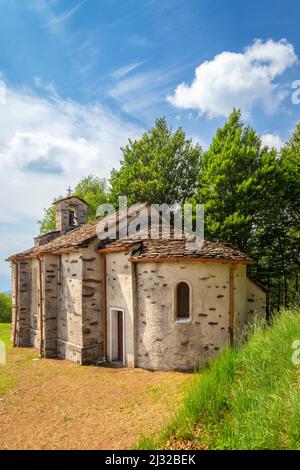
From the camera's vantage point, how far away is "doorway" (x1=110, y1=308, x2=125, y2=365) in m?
13.0

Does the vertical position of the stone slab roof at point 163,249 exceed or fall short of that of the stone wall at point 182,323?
it exceeds it

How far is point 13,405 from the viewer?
9.01 meters

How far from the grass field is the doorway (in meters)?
1.04

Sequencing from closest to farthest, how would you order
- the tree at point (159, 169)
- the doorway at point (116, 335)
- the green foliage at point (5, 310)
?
the doorway at point (116, 335)
the tree at point (159, 169)
the green foliage at point (5, 310)

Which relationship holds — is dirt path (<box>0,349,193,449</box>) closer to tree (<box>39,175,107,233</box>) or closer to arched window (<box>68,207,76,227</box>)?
arched window (<box>68,207,76,227</box>)

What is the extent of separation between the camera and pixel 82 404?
28.8 feet

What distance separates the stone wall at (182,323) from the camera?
1130 cm

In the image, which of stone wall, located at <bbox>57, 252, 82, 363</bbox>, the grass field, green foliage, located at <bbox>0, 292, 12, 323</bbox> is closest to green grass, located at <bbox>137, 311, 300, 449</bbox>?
the grass field

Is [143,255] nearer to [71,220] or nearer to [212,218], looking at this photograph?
[212,218]

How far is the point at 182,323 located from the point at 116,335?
344 centimetres

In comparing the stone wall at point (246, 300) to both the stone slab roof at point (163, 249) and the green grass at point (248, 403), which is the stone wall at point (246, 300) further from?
the green grass at point (248, 403)

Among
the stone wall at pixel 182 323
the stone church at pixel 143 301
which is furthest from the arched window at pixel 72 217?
the stone wall at pixel 182 323

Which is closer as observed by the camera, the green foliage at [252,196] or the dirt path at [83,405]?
the dirt path at [83,405]

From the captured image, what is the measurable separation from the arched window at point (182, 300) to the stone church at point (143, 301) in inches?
1.6
